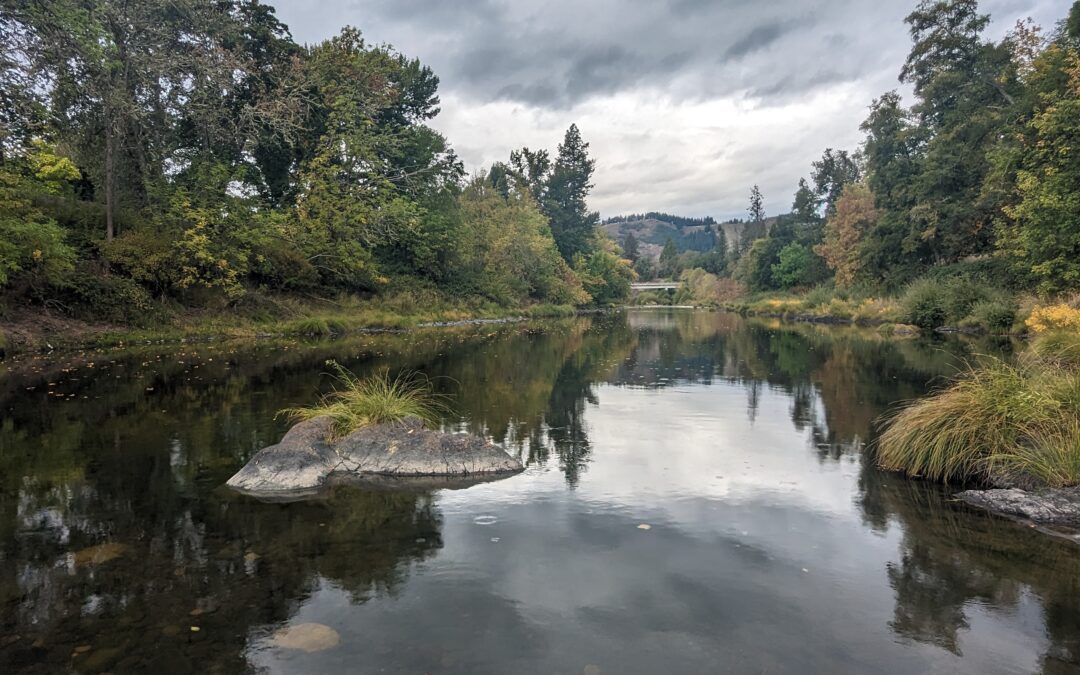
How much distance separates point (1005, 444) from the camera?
296 inches

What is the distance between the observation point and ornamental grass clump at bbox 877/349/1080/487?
696 centimetres

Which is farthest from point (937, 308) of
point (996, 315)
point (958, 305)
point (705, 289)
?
point (705, 289)

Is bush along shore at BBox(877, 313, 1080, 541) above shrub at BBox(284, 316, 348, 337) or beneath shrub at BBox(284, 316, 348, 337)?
beneath

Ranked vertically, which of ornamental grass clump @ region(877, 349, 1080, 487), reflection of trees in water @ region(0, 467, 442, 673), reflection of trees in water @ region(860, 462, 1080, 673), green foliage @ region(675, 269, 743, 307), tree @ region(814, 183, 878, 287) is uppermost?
tree @ region(814, 183, 878, 287)

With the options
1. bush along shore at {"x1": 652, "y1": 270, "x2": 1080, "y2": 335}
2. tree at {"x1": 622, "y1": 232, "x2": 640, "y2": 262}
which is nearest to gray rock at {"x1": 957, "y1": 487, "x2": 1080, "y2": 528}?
bush along shore at {"x1": 652, "y1": 270, "x2": 1080, "y2": 335}

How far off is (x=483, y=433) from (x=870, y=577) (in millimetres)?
6464

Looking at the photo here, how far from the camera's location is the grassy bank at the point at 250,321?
1984cm

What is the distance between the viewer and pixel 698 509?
707cm

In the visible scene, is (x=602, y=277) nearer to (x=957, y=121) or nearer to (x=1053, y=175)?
(x=957, y=121)

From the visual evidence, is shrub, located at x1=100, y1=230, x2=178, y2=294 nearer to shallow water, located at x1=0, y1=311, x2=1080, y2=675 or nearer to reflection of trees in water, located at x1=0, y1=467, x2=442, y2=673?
shallow water, located at x1=0, y1=311, x2=1080, y2=675

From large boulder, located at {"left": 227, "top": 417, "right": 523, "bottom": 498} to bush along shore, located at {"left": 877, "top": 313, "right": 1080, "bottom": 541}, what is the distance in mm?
5437

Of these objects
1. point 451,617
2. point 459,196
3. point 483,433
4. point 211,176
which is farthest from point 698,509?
point 459,196

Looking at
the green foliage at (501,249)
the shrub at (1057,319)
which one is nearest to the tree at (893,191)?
the shrub at (1057,319)

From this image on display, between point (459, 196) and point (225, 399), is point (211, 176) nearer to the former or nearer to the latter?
point (225, 399)
